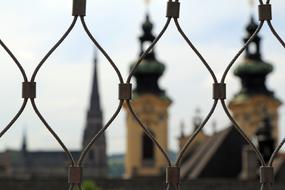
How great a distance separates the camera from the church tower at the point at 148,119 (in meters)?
44.5

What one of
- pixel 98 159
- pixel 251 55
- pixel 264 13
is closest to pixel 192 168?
pixel 251 55

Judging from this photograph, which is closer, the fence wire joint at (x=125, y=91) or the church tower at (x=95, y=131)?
the fence wire joint at (x=125, y=91)

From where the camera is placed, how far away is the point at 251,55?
45.5 metres

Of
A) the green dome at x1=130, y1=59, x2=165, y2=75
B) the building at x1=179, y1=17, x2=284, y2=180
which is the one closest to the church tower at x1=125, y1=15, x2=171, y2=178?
the green dome at x1=130, y1=59, x2=165, y2=75

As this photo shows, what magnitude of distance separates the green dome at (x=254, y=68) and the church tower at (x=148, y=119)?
4208 mm

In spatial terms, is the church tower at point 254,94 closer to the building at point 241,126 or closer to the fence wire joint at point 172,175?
the building at point 241,126

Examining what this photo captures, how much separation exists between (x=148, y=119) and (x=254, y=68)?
6.12m

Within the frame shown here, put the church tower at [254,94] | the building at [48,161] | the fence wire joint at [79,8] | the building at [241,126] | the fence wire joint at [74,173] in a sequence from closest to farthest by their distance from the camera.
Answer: the fence wire joint at [74,173] < the fence wire joint at [79,8] < the building at [241,126] < the church tower at [254,94] < the building at [48,161]

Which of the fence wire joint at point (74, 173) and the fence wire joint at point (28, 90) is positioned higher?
the fence wire joint at point (28, 90)

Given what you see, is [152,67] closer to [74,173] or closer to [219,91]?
[219,91]

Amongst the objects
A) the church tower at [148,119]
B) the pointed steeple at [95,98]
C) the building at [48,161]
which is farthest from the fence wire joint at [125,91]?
the building at [48,161]

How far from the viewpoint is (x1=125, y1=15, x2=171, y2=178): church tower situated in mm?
44500

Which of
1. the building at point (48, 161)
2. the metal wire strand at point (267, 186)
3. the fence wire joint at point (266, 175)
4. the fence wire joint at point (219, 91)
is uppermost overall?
the fence wire joint at point (219, 91)

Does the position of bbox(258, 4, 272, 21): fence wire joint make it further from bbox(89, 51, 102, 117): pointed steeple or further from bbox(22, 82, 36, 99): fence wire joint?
bbox(89, 51, 102, 117): pointed steeple
